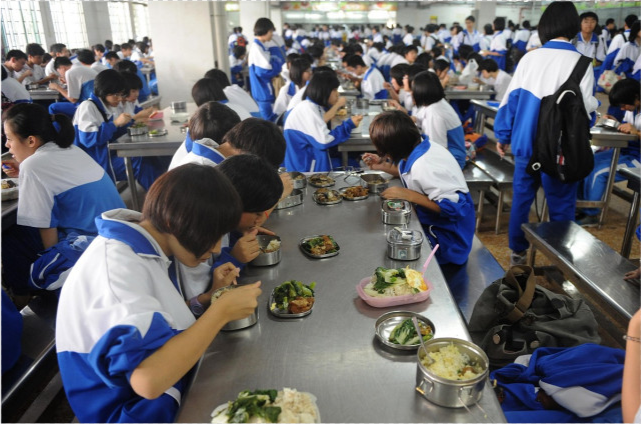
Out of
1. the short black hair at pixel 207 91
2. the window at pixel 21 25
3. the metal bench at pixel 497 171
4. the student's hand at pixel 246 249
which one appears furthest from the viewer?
the window at pixel 21 25

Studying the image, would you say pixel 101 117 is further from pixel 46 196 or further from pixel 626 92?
pixel 626 92

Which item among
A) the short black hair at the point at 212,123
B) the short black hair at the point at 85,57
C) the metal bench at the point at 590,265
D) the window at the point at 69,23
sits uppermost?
the window at the point at 69,23

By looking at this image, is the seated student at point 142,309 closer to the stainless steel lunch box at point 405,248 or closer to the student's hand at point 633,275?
the stainless steel lunch box at point 405,248

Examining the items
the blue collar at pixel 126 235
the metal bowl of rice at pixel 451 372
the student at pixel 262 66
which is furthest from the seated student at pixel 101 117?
the metal bowl of rice at pixel 451 372

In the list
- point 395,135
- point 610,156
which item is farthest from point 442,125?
point 610,156

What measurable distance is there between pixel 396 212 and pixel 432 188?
0.35 m

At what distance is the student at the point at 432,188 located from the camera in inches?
96.0

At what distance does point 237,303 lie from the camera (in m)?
1.34

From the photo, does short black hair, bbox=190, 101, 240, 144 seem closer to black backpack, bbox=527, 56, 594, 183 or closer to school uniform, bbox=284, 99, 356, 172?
school uniform, bbox=284, 99, 356, 172

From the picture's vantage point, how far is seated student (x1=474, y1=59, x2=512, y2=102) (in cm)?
675

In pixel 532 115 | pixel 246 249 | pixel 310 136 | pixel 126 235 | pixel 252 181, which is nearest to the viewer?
pixel 126 235

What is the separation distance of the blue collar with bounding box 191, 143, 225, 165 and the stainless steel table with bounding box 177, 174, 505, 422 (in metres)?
0.69

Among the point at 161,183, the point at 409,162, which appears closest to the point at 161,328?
the point at 161,183

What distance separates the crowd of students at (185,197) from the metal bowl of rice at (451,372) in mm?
538
